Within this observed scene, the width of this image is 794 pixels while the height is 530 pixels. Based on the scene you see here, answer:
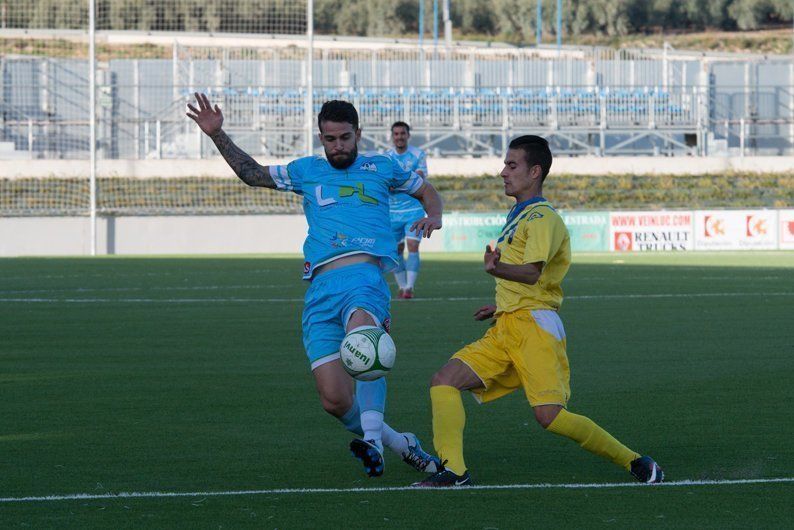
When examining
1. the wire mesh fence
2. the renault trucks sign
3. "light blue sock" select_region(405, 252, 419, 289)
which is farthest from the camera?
the wire mesh fence

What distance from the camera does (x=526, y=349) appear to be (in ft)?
20.8

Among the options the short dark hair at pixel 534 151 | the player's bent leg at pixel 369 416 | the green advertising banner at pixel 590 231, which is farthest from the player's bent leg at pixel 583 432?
the green advertising banner at pixel 590 231

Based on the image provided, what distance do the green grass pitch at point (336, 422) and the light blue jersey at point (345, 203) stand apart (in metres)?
1.14

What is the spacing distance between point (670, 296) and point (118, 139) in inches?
1140

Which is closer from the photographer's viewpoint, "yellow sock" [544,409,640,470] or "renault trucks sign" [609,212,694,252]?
"yellow sock" [544,409,640,470]

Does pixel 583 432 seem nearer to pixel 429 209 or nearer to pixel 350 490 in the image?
pixel 350 490

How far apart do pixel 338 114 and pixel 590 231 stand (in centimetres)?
2861

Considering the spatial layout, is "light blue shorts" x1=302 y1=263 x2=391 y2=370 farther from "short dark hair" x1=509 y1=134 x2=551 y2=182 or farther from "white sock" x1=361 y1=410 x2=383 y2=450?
"short dark hair" x1=509 y1=134 x2=551 y2=182

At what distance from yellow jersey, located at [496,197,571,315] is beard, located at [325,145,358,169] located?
1028 mm

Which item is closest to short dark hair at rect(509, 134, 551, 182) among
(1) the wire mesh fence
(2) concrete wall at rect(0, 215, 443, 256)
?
(2) concrete wall at rect(0, 215, 443, 256)

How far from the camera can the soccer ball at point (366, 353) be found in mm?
6477

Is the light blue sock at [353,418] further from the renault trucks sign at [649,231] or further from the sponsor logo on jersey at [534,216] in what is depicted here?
the renault trucks sign at [649,231]

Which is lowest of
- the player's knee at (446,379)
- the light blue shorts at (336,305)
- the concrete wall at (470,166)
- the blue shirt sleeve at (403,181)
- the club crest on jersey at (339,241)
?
the player's knee at (446,379)

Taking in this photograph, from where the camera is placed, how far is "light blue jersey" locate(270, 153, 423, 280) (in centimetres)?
698
